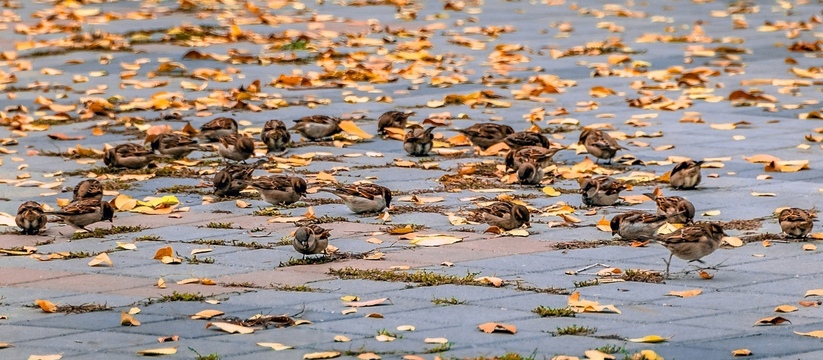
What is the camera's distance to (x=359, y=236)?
941 centimetres

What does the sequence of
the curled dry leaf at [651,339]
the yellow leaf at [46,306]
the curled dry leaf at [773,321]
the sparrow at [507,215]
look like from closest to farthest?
the curled dry leaf at [651,339]
the curled dry leaf at [773,321]
the yellow leaf at [46,306]
the sparrow at [507,215]

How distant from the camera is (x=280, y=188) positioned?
33.9ft

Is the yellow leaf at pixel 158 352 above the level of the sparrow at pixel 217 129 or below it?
above

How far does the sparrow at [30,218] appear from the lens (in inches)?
371

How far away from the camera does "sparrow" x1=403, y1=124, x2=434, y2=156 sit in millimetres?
12492

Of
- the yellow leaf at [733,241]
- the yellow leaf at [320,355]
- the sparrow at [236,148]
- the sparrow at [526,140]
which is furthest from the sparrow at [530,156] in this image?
the yellow leaf at [320,355]

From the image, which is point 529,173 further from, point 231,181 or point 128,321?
point 128,321

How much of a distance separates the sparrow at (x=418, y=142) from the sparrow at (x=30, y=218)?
388cm

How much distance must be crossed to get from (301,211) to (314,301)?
2868 millimetres

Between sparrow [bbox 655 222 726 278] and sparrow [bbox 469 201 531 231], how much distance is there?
1.25 m

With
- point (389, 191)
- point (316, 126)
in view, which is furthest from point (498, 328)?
point (316, 126)

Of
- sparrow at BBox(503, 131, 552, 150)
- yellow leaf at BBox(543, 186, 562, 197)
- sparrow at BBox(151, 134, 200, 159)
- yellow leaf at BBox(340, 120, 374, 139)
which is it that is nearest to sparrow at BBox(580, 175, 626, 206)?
yellow leaf at BBox(543, 186, 562, 197)

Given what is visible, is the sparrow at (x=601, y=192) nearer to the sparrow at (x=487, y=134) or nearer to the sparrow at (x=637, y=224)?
the sparrow at (x=637, y=224)

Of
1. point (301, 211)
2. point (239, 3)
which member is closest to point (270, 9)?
point (239, 3)
